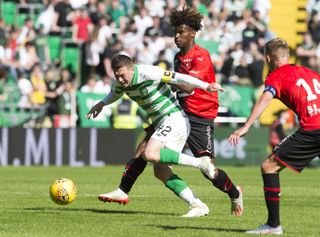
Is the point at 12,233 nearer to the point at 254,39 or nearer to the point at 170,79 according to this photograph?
the point at 170,79

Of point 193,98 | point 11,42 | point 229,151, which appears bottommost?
point 229,151

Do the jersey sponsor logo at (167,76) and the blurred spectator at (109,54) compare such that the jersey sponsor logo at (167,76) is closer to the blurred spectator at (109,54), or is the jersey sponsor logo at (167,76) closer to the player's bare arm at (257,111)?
the player's bare arm at (257,111)

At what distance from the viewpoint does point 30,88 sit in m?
25.5

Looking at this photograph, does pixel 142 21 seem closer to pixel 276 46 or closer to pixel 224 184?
pixel 224 184

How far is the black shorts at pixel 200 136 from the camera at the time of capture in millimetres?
12594

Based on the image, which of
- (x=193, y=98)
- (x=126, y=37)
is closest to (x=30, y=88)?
(x=126, y=37)

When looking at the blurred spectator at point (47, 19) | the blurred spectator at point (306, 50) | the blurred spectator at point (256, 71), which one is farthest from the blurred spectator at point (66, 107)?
the blurred spectator at point (306, 50)

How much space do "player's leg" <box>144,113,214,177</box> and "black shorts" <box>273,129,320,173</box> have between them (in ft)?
4.63

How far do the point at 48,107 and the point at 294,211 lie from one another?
13593 millimetres

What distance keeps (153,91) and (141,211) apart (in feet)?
5.54

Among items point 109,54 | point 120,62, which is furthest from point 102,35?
point 120,62

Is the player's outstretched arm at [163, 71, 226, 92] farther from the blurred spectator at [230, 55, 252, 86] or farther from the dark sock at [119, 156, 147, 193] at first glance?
the blurred spectator at [230, 55, 252, 86]

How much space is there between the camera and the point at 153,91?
11891 millimetres

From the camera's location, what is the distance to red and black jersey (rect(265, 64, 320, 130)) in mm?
10008
